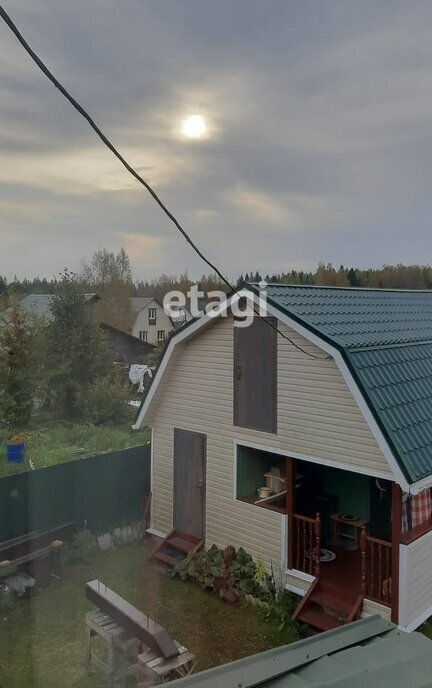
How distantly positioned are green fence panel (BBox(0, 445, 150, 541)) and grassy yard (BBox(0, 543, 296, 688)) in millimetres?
373

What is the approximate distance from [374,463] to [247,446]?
104 centimetres

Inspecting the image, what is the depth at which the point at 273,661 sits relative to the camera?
5.70 feet

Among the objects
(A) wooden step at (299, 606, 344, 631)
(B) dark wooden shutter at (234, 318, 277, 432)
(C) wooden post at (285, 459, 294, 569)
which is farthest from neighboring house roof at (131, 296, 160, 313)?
(A) wooden step at (299, 606, 344, 631)

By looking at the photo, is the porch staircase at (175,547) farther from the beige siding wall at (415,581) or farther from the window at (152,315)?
the window at (152,315)

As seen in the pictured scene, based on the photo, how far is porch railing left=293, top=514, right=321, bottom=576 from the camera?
3621 mm

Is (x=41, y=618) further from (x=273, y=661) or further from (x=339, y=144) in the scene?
(x=339, y=144)

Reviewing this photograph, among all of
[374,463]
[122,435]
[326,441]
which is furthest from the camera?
[122,435]

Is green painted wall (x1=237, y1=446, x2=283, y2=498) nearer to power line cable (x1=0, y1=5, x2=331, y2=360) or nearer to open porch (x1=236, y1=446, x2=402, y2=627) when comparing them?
open porch (x1=236, y1=446, x2=402, y2=627)

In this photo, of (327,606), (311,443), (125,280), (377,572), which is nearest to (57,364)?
(125,280)

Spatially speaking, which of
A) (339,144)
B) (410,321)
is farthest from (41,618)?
(339,144)

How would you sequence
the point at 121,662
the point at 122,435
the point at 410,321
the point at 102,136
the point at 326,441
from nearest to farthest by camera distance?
1. the point at 102,136
2. the point at 121,662
3. the point at 326,441
4. the point at 410,321
5. the point at 122,435

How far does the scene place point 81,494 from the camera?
14.5ft

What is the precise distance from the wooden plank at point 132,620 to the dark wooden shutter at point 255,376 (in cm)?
142

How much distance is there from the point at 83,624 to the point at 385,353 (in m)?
2.36
